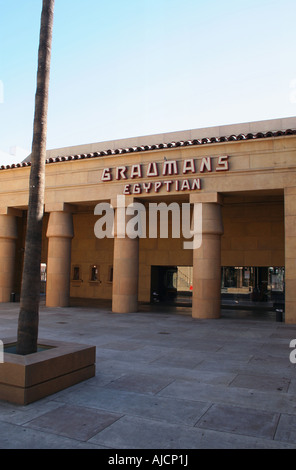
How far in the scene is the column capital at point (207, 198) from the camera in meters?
17.8

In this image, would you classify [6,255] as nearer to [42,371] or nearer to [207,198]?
[207,198]

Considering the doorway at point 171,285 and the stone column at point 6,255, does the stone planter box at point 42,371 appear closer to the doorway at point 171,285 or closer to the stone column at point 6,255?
the stone column at point 6,255

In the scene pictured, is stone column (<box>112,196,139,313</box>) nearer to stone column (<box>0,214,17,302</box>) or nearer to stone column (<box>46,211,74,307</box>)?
stone column (<box>46,211,74,307</box>)

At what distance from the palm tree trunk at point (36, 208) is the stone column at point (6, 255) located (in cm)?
1760

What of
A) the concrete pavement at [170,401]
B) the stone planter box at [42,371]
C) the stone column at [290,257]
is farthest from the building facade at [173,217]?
the stone planter box at [42,371]

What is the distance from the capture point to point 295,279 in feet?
52.9

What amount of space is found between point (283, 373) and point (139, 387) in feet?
10.9

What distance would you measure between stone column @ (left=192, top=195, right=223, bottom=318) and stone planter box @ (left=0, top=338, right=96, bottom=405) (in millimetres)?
10424

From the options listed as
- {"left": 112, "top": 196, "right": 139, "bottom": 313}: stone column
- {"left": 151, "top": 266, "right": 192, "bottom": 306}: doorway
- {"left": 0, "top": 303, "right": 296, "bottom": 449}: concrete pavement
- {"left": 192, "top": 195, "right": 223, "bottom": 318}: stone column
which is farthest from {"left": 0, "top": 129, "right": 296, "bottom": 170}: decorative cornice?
{"left": 151, "top": 266, "right": 192, "bottom": 306}: doorway

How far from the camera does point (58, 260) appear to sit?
2183 centimetres

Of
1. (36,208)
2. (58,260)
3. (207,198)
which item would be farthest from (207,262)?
(36,208)

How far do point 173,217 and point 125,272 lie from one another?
6616mm
